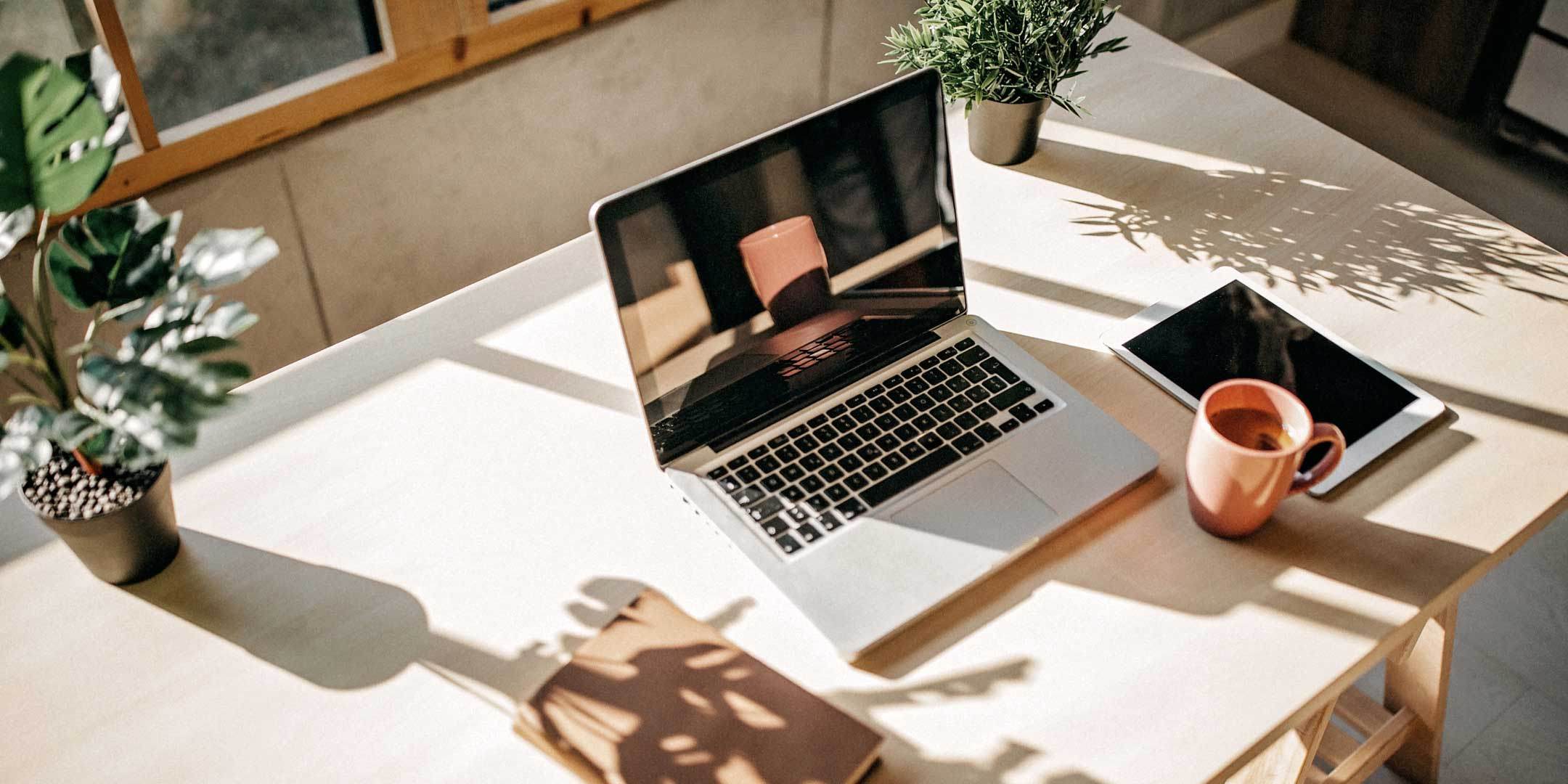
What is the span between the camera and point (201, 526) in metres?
1.03

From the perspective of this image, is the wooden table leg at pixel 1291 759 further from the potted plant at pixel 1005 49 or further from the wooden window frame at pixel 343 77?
the wooden window frame at pixel 343 77

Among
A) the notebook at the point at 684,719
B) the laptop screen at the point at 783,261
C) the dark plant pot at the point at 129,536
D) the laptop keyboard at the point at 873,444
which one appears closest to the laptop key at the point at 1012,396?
the laptop keyboard at the point at 873,444

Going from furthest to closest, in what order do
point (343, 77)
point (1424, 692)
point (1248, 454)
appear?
point (343, 77), point (1424, 692), point (1248, 454)

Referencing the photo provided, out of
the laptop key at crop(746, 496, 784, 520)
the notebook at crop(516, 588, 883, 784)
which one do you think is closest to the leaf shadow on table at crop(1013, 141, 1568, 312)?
the laptop key at crop(746, 496, 784, 520)

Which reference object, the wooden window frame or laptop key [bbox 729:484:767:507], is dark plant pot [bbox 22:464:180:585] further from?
the wooden window frame

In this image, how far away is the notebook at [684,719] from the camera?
85 centimetres

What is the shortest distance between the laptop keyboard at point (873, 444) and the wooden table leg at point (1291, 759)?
1.57 feet

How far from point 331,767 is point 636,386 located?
380 mm

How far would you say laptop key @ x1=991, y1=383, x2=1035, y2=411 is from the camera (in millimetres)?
1107

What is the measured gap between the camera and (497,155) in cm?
197

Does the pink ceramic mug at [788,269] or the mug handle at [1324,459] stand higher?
the pink ceramic mug at [788,269]

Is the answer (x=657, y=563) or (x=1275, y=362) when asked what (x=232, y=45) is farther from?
(x=1275, y=362)

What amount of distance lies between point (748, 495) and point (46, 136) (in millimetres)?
584

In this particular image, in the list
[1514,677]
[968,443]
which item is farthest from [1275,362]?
[1514,677]
